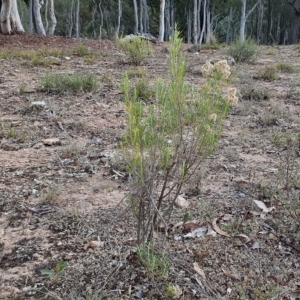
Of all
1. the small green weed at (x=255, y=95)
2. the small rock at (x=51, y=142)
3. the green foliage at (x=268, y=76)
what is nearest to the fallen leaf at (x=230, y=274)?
the small rock at (x=51, y=142)

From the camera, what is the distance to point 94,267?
207 cm

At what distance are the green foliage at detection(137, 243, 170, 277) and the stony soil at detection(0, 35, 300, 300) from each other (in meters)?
0.03

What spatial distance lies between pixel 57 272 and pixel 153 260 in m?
0.49

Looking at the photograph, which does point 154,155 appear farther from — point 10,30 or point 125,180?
point 10,30

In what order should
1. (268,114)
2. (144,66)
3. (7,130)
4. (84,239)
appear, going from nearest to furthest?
(84,239) < (7,130) < (268,114) < (144,66)

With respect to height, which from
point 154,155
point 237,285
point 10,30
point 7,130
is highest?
point 10,30

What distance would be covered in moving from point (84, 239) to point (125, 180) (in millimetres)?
845

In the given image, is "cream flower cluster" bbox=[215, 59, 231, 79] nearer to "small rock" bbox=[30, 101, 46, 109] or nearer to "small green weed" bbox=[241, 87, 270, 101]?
"small rock" bbox=[30, 101, 46, 109]

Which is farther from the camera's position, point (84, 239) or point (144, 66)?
point (144, 66)

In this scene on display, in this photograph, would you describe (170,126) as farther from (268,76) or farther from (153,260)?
(268,76)

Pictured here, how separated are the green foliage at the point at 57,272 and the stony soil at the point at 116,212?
0.09 feet

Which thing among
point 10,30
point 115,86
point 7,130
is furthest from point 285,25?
point 7,130

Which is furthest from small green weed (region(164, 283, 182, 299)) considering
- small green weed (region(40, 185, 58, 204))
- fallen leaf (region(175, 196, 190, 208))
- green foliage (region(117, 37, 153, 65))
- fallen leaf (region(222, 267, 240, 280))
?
green foliage (region(117, 37, 153, 65))

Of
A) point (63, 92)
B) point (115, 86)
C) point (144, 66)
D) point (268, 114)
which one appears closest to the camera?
point (268, 114)
